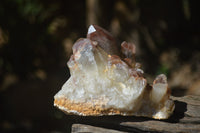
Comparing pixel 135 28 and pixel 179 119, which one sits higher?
pixel 135 28

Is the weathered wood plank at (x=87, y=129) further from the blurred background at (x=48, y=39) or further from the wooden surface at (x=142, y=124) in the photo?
the blurred background at (x=48, y=39)

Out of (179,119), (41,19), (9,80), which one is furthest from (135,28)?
(179,119)

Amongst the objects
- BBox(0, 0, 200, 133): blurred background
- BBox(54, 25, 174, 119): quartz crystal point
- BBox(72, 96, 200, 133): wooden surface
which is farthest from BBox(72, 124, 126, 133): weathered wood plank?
BBox(0, 0, 200, 133): blurred background

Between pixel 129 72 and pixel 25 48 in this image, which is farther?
pixel 25 48

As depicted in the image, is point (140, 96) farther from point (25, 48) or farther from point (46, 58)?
point (46, 58)

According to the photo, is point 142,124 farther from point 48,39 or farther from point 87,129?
point 48,39

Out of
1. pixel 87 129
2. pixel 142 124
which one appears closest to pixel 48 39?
pixel 87 129
